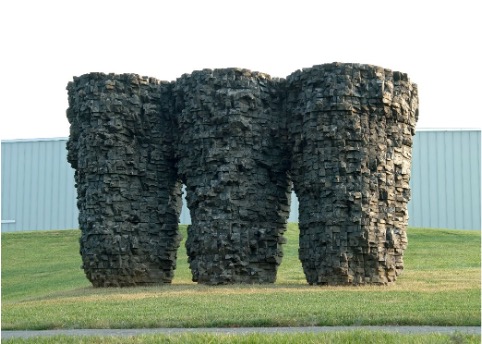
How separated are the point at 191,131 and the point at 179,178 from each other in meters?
1.82

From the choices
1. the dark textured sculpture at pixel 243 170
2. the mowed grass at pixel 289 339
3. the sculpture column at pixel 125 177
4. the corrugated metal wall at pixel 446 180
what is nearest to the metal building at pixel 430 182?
the corrugated metal wall at pixel 446 180

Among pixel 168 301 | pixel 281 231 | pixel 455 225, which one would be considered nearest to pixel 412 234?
pixel 455 225

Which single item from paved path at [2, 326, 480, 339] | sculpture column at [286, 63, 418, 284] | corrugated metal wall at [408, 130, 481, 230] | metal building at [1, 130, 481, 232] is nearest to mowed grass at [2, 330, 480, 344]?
paved path at [2, 326, 480, 339]

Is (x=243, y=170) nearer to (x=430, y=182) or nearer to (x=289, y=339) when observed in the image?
(x=289, y=339)

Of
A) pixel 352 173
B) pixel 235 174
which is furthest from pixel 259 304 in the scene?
pixel 235 174

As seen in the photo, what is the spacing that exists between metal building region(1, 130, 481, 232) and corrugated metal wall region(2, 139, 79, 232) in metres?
0.05

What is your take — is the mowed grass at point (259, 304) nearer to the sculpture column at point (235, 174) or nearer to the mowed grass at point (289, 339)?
the sculpture column at point (235, 174)

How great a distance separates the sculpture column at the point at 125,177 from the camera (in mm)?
20484

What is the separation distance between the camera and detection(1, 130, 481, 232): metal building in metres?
37.4

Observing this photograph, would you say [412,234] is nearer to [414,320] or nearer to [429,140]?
[429,140]

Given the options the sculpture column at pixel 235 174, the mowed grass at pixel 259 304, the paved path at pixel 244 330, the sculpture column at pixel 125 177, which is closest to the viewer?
the paved path at pixel 244 330

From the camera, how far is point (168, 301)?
1584 cm

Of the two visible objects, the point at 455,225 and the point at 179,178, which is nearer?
the point at 179,178

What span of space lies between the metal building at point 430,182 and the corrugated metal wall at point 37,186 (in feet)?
0.17
